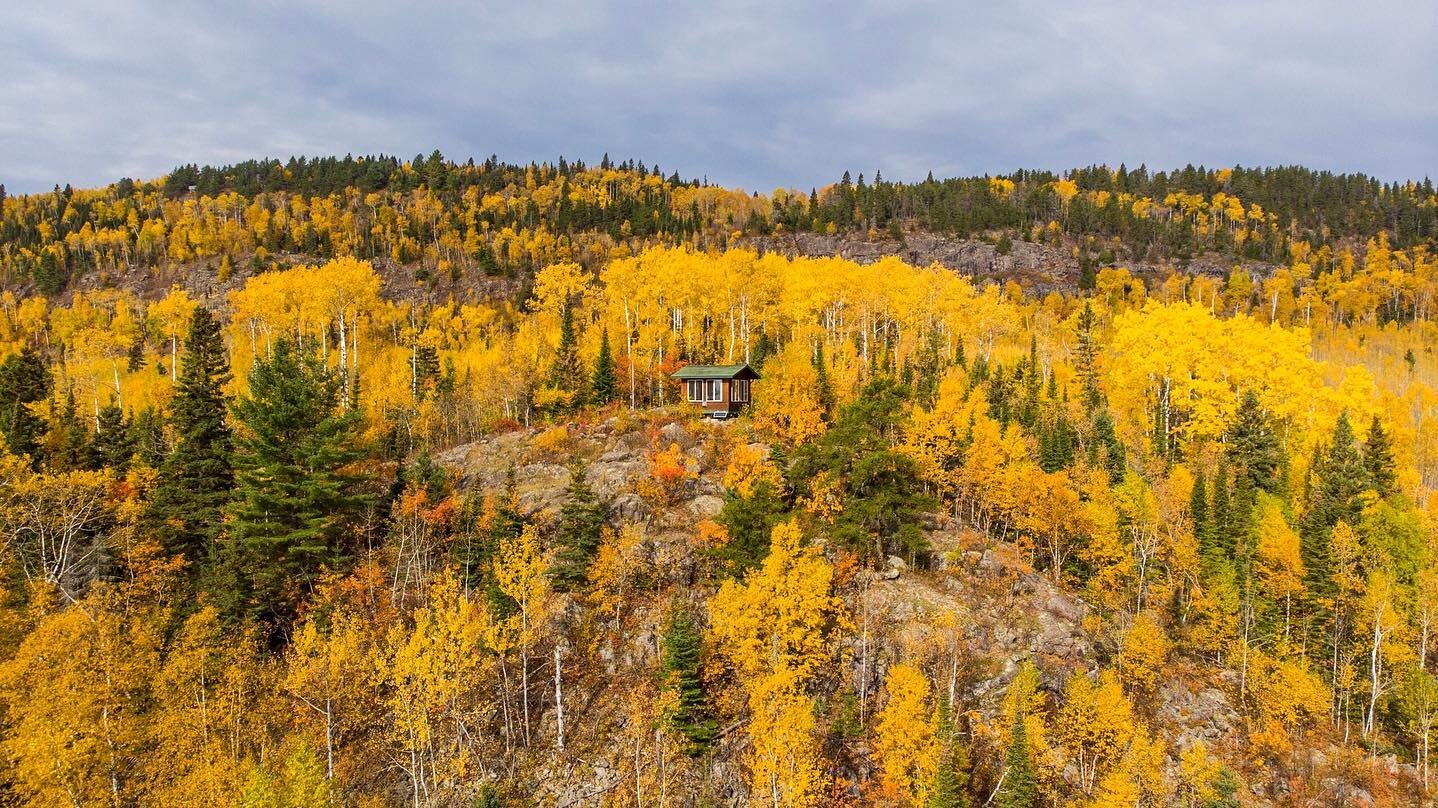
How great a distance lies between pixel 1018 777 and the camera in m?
32.3

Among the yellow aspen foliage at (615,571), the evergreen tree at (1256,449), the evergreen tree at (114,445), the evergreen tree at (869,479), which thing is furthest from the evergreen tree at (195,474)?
the evergreen tree at (1256,449)

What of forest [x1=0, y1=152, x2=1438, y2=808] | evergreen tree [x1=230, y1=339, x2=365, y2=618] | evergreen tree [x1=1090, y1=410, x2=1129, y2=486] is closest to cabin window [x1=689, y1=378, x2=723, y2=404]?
forest [x1=0, y1=152, x2=1438, y2=808]

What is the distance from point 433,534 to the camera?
45.2 metres

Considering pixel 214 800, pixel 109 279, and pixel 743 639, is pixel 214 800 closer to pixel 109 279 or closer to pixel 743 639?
pixel 743 639

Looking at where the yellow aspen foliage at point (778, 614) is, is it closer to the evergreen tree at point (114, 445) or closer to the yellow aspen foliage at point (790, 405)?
the yellow aspen foliage at point (790, 405)

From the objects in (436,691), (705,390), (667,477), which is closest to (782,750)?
(436,691)

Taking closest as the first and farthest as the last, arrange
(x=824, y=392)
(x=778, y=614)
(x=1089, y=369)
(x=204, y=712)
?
(x=204, y=712) → (x=778, y=614) → (x=824, y=392) → (x=1089, y=369)

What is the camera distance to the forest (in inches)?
1328

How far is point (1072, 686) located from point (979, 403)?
23.2 metres

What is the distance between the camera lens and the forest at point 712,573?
33.7 m

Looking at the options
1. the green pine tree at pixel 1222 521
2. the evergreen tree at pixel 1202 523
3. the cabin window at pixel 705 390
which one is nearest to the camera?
the evergreen tree at pixel 1202 523

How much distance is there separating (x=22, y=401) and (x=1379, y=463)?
99099mm

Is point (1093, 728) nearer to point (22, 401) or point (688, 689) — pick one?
point (688, 689)

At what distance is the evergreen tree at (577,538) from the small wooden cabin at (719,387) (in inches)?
678
